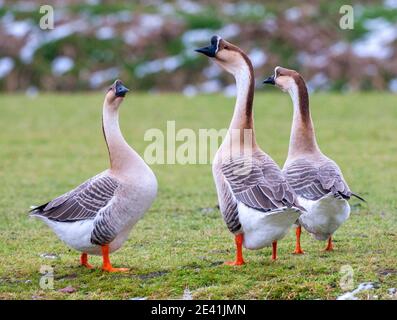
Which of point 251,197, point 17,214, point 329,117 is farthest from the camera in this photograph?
point 329,117

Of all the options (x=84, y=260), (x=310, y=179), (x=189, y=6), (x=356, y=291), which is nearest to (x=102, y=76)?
(x=189, y=6)

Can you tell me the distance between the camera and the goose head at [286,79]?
30.5ft

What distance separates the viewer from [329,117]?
21281 millimetres

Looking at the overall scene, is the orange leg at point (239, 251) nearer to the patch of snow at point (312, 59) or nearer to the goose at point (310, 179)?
the goose at point (310, 179)

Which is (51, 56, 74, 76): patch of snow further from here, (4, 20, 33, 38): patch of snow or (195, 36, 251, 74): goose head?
(195, 36, 251, 74): goose head

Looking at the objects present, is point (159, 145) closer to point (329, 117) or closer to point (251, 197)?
point (329, 117)

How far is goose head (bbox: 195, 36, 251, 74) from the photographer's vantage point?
8.44 metres

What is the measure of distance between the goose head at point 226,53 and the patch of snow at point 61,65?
20.7 metres

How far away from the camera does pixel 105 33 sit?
29469 millimetres

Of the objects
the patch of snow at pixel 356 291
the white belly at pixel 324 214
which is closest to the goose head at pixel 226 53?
the white belly at pixel 324 214

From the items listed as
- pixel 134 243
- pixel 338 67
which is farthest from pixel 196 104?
pixel 134 243

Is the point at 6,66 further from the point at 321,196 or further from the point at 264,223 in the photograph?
the point at 264,223

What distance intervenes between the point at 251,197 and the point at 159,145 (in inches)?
447

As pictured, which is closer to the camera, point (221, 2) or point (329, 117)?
point (329, 117)
